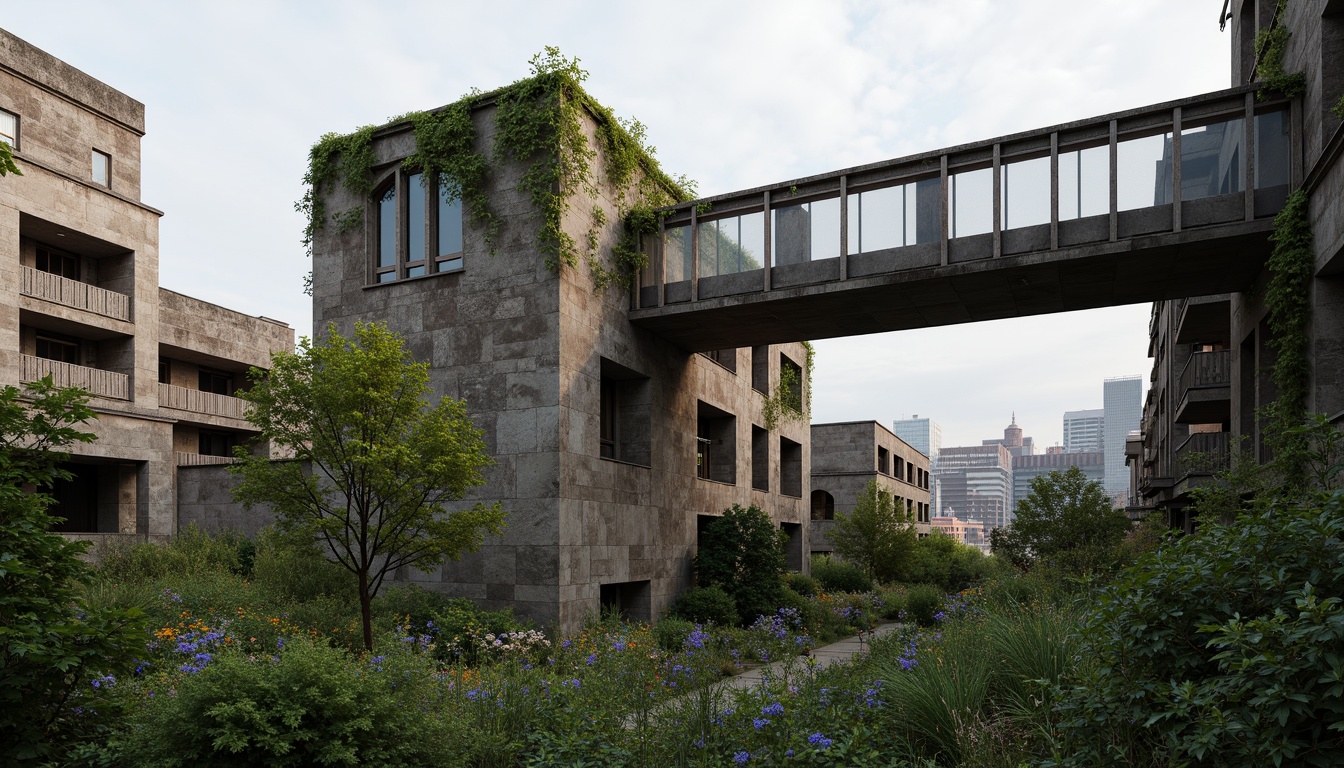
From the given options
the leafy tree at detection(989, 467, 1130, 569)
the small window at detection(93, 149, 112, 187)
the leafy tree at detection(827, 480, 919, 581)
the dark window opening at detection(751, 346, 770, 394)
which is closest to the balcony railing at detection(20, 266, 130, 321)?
the small window at detection(93, 149, 112, 187)

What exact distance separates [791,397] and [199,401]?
20319mm

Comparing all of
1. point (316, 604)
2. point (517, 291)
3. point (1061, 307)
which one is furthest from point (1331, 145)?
point (316, 604)

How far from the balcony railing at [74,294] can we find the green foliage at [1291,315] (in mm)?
28182

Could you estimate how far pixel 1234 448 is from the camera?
1469cm

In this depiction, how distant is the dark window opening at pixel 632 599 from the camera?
1762 centimetres

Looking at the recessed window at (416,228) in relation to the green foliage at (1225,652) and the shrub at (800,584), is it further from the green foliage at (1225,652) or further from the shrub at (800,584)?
the green foliage at (1225,652)

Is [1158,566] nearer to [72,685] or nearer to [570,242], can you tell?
[72,685]

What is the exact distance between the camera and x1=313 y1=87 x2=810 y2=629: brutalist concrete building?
15398mm

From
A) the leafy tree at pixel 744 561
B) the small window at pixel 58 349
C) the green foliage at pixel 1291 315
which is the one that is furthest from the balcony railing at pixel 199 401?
the green foliage at pixel 1291 315

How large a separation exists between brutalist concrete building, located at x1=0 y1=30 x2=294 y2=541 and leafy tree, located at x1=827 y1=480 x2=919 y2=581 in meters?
21.3

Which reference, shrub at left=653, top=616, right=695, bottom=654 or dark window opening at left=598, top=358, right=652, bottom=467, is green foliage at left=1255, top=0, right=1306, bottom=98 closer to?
dark window opening at left=598, top=358, right=652, bottom=467

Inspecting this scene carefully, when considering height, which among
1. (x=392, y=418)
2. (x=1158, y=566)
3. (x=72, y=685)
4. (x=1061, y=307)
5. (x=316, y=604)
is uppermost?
(x=1061, y=307)

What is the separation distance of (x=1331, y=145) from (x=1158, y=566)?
919 centimetres

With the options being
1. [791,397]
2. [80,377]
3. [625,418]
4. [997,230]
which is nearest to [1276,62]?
[997,230]
